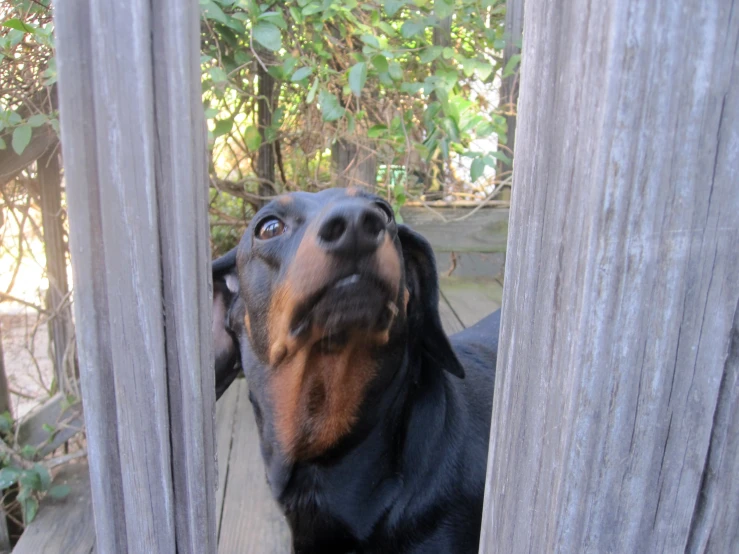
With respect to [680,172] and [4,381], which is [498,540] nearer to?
[680,172]

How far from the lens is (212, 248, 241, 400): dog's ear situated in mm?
2090

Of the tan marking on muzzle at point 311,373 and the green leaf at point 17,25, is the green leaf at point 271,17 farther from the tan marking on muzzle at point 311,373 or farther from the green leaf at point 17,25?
the tan marking on muzzle at point 311,373

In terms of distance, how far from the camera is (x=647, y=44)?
27.2 inches

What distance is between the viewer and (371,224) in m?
1.52

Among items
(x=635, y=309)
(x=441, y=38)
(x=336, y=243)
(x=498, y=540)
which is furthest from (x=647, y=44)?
(x=441, y=38)

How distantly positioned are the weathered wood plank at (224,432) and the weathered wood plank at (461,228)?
1549mm

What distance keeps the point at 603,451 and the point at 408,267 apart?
1270mm

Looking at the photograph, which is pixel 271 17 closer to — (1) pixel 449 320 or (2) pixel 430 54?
(2) pixel 430 54

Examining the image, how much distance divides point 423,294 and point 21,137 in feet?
4.41

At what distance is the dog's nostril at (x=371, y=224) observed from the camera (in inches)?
59.2

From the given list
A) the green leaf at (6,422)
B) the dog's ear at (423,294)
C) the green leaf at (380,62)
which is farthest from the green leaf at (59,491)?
the green leaf at (380,62)

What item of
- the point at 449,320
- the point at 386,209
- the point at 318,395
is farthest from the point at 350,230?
the point at 449,320

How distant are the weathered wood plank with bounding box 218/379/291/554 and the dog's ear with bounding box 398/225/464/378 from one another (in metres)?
0.85

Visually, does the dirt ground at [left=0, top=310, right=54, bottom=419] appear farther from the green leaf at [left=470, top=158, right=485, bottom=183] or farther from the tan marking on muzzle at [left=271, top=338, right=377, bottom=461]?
the green leaf at [left=470, top=158, right=485, bottom=183]
